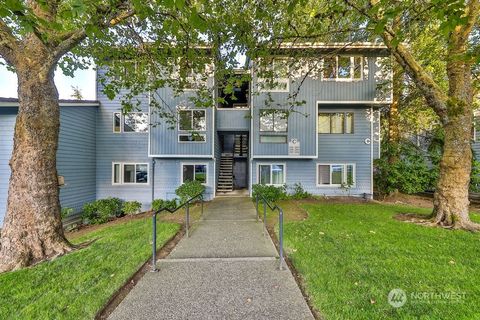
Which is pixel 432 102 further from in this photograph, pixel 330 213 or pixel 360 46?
pixel 360 46

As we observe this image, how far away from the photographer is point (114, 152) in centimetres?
1203

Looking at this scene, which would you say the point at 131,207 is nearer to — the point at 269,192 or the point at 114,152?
the point at 114,152

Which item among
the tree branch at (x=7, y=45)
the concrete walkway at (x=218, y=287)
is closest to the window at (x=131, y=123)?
the tree branch at (x=7, y=45)

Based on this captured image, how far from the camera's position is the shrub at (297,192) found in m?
11.6

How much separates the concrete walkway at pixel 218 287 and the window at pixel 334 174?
8.06m

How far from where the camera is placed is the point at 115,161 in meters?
12.0

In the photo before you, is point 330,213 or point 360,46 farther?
point 360,46

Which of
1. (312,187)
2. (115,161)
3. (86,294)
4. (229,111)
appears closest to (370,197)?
(312,187)

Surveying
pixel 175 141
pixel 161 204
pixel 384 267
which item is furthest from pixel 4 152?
pixel 384 267

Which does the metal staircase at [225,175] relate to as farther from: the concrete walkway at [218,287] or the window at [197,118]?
the concrete walkway at [218,287]

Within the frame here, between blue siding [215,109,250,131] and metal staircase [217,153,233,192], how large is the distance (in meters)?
3.57

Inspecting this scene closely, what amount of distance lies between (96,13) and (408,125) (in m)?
16.4

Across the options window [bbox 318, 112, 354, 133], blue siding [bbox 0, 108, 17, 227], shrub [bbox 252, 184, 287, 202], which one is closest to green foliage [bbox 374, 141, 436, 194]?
window [bbox 318, 112, 354, 133]

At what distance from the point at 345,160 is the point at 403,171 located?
2827 mm
